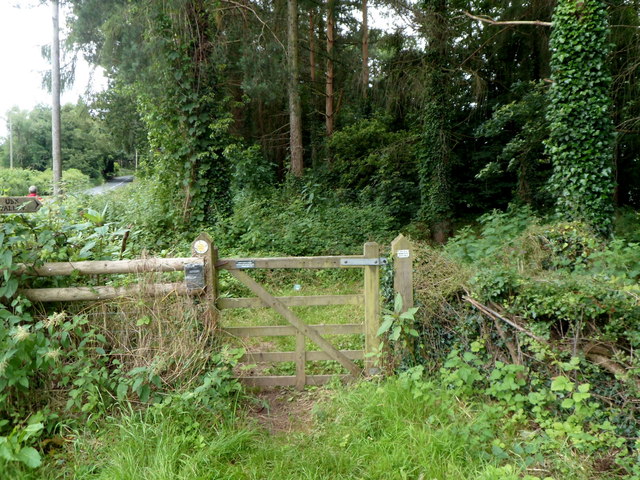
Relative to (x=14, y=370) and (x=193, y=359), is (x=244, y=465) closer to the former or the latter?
(x=193, y=359)

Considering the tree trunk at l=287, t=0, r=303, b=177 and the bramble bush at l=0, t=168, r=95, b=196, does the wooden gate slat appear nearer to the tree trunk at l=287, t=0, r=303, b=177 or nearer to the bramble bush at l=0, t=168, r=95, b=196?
the tree trunk at l=287, t=0, r=303, b=177

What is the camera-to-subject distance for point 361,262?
4.04 meters

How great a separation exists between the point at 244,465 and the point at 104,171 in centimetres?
6292

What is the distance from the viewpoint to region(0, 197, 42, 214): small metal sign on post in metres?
3.67

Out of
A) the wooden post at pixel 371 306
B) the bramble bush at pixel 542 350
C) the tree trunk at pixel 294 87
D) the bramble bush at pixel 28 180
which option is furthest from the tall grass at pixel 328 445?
the bramble bush at pixel 28 180

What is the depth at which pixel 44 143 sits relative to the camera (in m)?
54.6

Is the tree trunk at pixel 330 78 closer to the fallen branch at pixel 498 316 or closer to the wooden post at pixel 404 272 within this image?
the wooden post at pixel 404 272

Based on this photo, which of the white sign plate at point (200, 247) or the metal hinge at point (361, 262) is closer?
the white sign plate at point (200, 247)

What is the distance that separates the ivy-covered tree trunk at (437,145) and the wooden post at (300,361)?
10379 millimetres

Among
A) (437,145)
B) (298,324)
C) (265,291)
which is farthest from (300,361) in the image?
(437,145)

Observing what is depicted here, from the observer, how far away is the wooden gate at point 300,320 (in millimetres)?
4008

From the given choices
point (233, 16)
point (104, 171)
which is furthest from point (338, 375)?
point (104, 171)

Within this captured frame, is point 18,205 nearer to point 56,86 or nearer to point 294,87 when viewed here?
→ point 294,87

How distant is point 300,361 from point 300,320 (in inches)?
15.9
